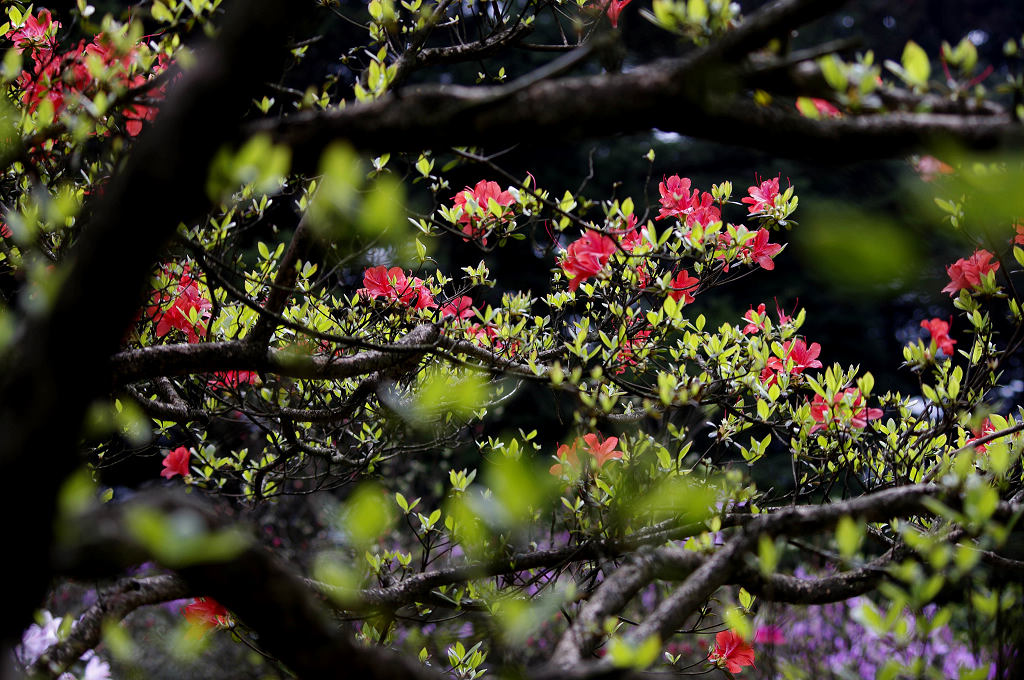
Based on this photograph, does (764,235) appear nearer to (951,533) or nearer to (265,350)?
(951,533)

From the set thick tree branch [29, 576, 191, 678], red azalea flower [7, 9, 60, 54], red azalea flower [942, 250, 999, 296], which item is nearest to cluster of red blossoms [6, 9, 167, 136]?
red azalea flower [7, 9, 60, 54]

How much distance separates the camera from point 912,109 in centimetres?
103

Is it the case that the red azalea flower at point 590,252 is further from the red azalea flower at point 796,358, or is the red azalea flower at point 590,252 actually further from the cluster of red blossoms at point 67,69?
the cluster of red blossoms at point 67,69

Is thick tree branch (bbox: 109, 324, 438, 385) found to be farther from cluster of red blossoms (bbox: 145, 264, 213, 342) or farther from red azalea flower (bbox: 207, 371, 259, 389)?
cluster of red blossoms (bbox: 145, 264, 213, 342)

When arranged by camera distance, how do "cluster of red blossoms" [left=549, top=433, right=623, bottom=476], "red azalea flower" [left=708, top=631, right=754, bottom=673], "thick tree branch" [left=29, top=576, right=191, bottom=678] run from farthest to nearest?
"cluster of red blossoms" [left=549, top=433, right=623, bottom=476] → "red azalea flower" [left=708, top=631, right=754, bottom=673] → "thick tree branch" [left=29, top=576, right=191, bottom=678]

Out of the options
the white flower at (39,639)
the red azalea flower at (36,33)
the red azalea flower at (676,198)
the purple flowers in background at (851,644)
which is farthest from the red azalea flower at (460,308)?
the purple flowers in background at (851,644)

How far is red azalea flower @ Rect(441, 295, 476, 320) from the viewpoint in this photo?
259 centimetres

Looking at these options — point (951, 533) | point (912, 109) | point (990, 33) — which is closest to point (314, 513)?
point (951, 533)

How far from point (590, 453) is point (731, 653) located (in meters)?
0.63

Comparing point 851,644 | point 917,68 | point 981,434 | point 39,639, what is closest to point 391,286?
point 917,68

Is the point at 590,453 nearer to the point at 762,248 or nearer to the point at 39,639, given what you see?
the point at 762,248

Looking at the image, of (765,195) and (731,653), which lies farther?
(765,195)

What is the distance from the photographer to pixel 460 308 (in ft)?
8.89

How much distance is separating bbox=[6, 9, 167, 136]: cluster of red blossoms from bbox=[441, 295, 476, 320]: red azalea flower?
45.4 inches
